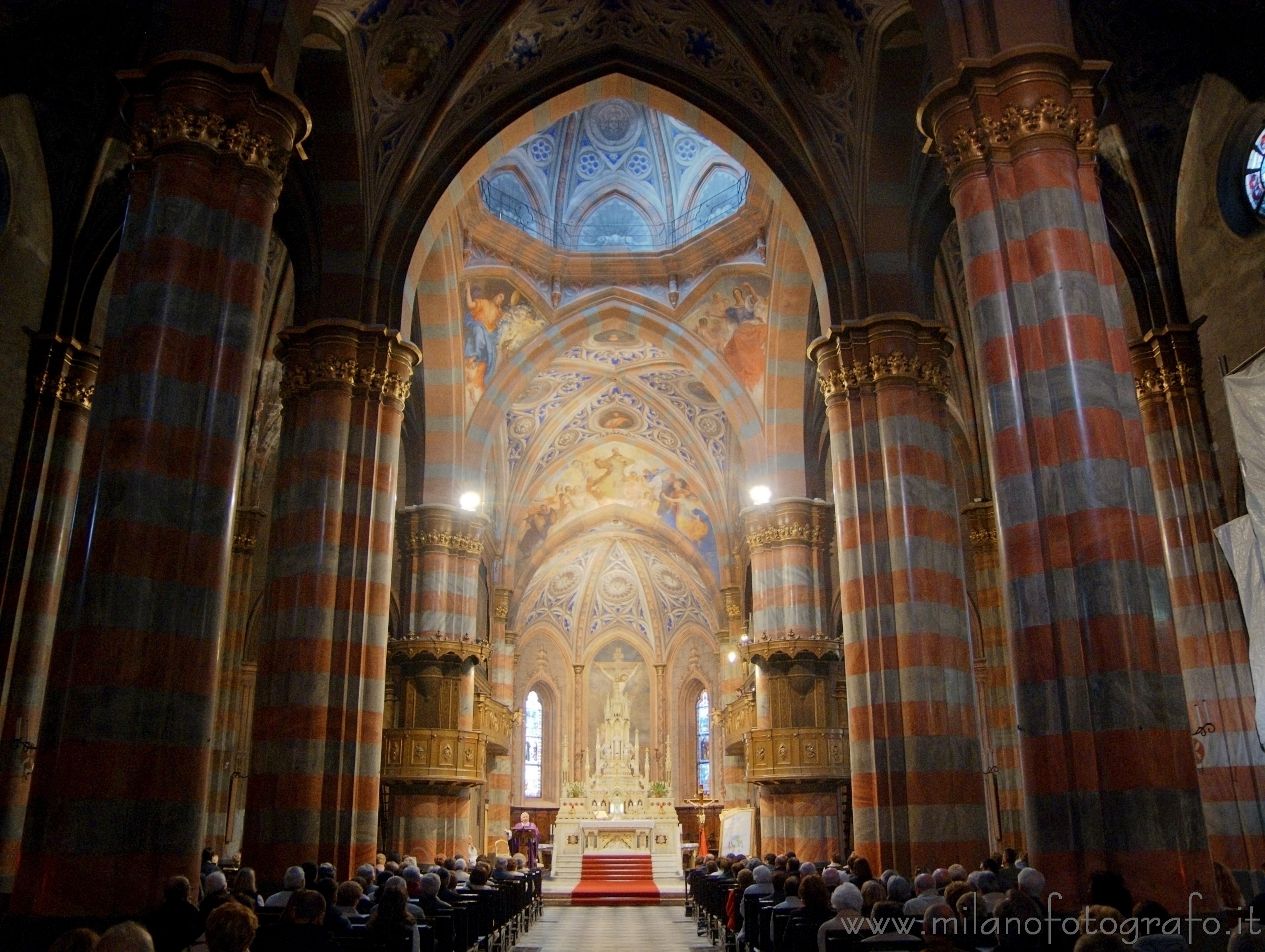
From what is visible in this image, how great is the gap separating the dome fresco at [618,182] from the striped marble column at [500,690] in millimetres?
10991

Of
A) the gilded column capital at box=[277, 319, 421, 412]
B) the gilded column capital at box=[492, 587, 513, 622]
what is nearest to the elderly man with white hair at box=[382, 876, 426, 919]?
the gilded column capital at box=[277, 319, 421, 412]

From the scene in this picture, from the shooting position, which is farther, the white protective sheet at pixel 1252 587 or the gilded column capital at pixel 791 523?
the gilded column capital at pixel 791 523

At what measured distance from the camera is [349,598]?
41.2 ft

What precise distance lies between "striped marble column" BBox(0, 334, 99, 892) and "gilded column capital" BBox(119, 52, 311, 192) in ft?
18.4

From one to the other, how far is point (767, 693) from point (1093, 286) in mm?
12532

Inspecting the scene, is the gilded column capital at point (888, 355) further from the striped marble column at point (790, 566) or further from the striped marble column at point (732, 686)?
the striped marble column at point (732, 686)

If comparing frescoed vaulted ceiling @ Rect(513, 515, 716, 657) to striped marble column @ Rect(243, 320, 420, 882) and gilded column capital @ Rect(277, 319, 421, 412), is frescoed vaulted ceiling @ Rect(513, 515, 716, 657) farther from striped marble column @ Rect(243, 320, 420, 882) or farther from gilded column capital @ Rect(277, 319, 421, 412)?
striped marble column @ Rect(243, 320, 420, 882)

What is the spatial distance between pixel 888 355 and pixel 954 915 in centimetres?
798

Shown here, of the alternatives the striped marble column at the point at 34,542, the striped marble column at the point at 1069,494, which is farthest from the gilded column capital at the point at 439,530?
the striped marble column at the point at 1069,494

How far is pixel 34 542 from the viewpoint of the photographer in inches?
520

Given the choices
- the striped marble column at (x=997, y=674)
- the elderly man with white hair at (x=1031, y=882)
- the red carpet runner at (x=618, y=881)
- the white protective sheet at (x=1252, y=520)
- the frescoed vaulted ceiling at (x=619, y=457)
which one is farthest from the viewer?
the frescoed vaulted ceiling at (x=619, y=457)

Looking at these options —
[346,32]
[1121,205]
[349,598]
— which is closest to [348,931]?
[349,598]

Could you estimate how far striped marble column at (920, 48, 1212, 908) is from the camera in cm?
700

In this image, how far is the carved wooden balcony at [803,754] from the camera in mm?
18062
